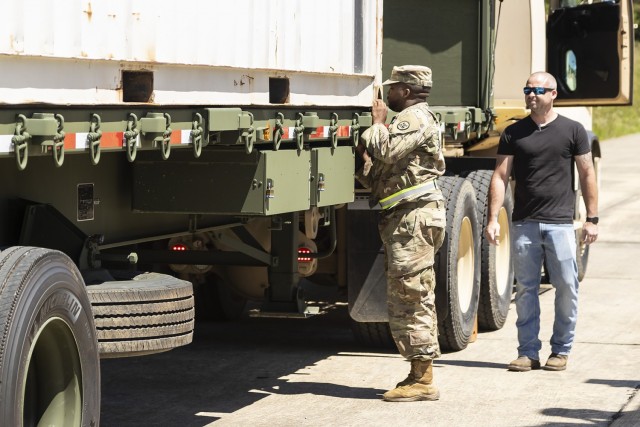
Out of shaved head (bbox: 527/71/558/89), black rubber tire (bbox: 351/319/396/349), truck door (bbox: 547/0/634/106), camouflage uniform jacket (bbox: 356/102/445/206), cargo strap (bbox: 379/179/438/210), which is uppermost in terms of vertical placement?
truck door (bbox: 547/0/634/106)

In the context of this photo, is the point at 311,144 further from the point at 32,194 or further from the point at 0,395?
the point at 0,395

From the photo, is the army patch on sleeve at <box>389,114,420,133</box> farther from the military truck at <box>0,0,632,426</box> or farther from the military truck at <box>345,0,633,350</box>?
the military truck at <box>345,0,633,350</box>

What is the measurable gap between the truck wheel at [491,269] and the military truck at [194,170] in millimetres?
23

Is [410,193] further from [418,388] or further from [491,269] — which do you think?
[491,269]

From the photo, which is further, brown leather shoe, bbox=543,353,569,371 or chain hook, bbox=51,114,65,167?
brown leather shoe, bbox=543,353,569,371

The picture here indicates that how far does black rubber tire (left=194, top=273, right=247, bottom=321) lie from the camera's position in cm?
1063

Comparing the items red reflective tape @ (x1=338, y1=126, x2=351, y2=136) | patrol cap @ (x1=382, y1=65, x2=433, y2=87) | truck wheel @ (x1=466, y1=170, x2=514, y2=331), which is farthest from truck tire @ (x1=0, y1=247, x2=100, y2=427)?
truck wheel @ (x1=466, y1=170, x2=514, y2=331)

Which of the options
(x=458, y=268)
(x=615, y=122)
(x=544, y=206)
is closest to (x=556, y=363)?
(x=544, y=206)

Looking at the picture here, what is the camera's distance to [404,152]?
7480 millimetres

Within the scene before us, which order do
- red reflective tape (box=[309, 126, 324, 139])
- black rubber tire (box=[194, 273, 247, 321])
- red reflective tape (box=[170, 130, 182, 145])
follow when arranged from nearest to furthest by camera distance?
red reflective tape (box=[170, 130, 182, 145]), red reflective tape (box=[309, 126, 324, 139]), black rubber tire (box=[194, 273, 247, 321])

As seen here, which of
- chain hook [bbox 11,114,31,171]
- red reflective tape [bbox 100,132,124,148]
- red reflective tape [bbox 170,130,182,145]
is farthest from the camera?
red reflective tape [bbox 170,130,182,145]

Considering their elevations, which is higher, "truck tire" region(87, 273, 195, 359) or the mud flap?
"truck tire" region(87, 273, 195, 359)

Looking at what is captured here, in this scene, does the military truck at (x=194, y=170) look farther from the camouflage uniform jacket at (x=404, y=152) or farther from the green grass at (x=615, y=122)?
the green grass at (x=615, y=122)

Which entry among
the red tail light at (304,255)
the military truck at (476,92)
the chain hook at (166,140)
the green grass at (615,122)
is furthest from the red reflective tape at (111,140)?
the green grass at (615,122)
